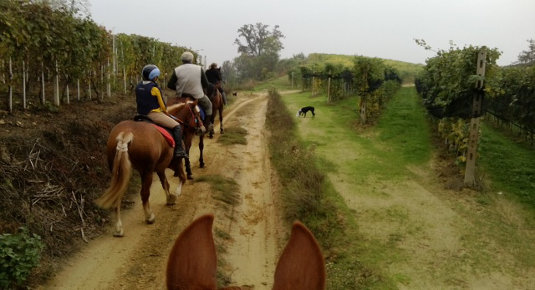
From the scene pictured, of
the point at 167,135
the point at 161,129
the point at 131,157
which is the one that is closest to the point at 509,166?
the point at 167,135

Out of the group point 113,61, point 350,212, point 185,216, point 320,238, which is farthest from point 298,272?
point 113,61

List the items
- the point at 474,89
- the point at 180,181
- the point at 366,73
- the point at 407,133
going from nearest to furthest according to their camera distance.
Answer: the point at 180,181 → the point at 474,89 → the point at 407,133 → the point at 366,73

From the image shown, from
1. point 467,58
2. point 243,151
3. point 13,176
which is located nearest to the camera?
point 13,176

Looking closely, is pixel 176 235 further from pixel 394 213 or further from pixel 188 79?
pixel 394 213

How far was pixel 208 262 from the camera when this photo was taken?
1407 millimetres

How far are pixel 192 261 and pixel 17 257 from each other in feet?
12.7

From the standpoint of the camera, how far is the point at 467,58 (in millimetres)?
9016

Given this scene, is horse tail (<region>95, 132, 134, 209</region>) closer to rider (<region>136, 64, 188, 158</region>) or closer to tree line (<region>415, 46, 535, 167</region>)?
rider (<region>136, 64, 188, 158</region>)

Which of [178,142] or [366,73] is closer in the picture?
[178,142]

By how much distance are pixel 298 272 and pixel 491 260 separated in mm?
5791

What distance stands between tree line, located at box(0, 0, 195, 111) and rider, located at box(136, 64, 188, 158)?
7.91ft

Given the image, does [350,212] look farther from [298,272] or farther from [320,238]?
[298,272]

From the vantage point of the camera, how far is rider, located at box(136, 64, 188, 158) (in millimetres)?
6660

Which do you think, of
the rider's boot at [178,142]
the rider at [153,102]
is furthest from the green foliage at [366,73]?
the rider at [153,102]
